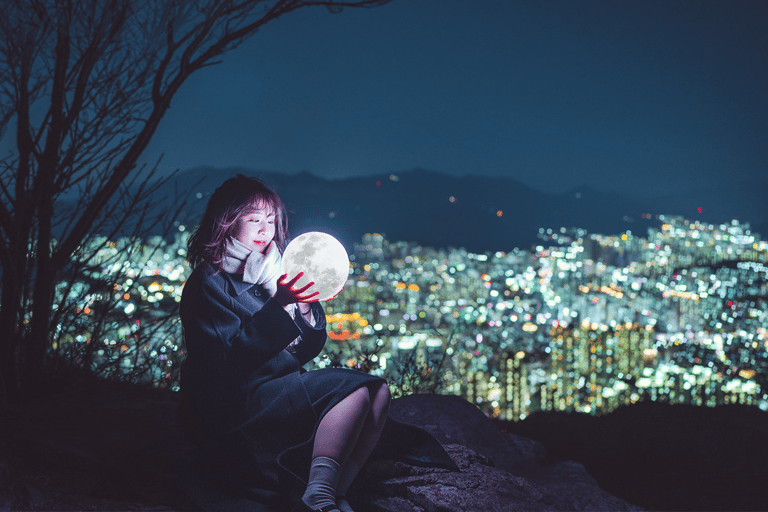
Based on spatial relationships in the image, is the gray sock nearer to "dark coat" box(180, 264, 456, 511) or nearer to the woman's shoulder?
"dark coat" box(180, 264, 456, 511)

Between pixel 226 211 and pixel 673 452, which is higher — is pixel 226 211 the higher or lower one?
the higher one

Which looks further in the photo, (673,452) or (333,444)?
(673,452)

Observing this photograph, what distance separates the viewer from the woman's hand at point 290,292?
1992 mm

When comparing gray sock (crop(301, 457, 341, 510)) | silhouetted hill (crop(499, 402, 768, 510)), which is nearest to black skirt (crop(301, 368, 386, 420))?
gray sock (crop(301, 457, 341, 510))

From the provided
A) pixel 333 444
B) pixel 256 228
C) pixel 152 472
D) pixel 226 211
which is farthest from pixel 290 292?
pixel 152 472

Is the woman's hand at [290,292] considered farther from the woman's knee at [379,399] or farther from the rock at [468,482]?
the rock at [468,482]

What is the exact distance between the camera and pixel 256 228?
88.0 inches

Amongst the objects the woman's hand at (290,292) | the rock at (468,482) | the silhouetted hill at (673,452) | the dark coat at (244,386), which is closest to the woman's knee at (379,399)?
the dark coat at (244,386)

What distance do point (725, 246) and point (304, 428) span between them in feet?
112

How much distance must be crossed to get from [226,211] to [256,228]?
0.51 feet

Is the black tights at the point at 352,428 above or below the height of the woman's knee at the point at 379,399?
below

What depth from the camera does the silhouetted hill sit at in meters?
3.19

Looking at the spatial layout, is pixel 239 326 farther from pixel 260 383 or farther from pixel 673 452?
pixel 673 452

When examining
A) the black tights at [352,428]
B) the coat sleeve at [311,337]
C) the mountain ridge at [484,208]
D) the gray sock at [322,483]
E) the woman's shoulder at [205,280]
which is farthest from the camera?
the mountain ridge at [484,208]
